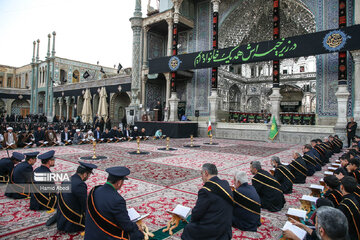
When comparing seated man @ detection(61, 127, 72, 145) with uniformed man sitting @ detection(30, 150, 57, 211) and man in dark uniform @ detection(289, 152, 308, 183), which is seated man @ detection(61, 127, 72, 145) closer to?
uniformed man sitting @ detection(30, 150, 57, 211)

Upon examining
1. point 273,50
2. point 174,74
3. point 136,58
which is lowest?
point 174,74

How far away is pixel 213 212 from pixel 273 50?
10.3m

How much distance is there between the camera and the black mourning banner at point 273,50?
359 inches

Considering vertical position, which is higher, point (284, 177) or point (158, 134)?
point (158, 134)

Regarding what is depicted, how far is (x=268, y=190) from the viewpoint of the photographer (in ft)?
9.61

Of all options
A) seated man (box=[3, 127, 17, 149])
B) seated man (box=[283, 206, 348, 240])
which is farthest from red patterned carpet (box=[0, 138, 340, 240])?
seated man (box=[3, 127, 17, 149])

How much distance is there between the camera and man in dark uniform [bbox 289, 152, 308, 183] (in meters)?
4.11

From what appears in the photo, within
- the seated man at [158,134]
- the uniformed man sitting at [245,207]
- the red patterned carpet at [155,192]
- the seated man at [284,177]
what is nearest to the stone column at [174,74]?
the seated man at [158,134]

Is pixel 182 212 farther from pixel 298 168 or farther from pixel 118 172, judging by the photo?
pixel 298 168

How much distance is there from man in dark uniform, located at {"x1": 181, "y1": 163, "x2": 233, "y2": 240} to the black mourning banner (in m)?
9.82

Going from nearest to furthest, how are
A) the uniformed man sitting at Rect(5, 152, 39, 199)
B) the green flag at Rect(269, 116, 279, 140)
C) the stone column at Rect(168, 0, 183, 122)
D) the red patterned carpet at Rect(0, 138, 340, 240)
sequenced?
the red patterned carpet at Rect(0, 138, 340, 240), the uniformed man sitting at Rect(5, 152, 39, 199), the green flag at Rect(269, 116, 279, 140), the stone column at Rect(168, 0, 183, 122)

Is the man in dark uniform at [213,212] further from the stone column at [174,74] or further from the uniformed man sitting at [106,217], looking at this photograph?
the stone column at [174,74]

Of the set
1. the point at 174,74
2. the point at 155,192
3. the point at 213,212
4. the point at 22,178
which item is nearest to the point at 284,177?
the point at 155,192

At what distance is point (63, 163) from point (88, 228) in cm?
431
